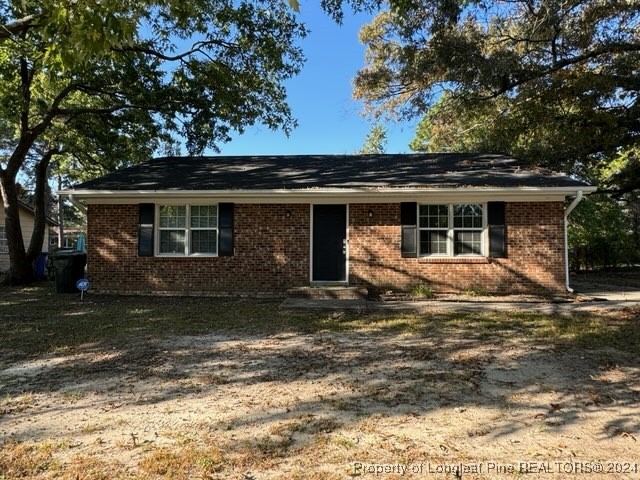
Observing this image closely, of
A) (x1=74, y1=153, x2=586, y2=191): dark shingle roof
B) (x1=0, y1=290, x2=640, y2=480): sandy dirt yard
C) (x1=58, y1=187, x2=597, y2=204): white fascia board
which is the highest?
(x1=74, y1=153, x2=586, y2=191): dark shingle roof

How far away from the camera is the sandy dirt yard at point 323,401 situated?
9.95 feet

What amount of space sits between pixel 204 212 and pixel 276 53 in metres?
5.78

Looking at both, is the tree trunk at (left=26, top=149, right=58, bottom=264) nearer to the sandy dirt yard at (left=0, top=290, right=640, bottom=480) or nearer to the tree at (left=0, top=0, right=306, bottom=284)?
the tree at (left=0, top=0, right=306, bottom=284)

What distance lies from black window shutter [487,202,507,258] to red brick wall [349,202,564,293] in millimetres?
139

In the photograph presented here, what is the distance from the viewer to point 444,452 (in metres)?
3.17

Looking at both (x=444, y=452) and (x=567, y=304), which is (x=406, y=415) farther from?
(x=567, y=304)

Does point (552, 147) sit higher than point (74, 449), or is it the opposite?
point (552, 147)

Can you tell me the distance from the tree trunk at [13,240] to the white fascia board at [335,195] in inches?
180

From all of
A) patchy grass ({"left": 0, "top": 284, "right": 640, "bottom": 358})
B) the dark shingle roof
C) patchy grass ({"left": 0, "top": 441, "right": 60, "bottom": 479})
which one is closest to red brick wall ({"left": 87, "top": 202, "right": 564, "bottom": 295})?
the dark shingle roof

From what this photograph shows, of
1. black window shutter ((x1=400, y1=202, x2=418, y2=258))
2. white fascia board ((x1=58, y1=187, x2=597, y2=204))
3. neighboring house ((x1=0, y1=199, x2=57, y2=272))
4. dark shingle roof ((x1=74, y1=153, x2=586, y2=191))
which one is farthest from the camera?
neighboring house ((x1=0, y1=199, x2=57, y2=272))

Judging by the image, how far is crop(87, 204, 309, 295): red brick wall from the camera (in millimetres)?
11438

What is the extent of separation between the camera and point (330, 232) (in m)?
11.6

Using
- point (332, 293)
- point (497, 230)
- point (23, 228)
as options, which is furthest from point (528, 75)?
point (23, 228)

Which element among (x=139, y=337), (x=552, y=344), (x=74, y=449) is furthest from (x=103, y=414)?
(x=552, y=344)
